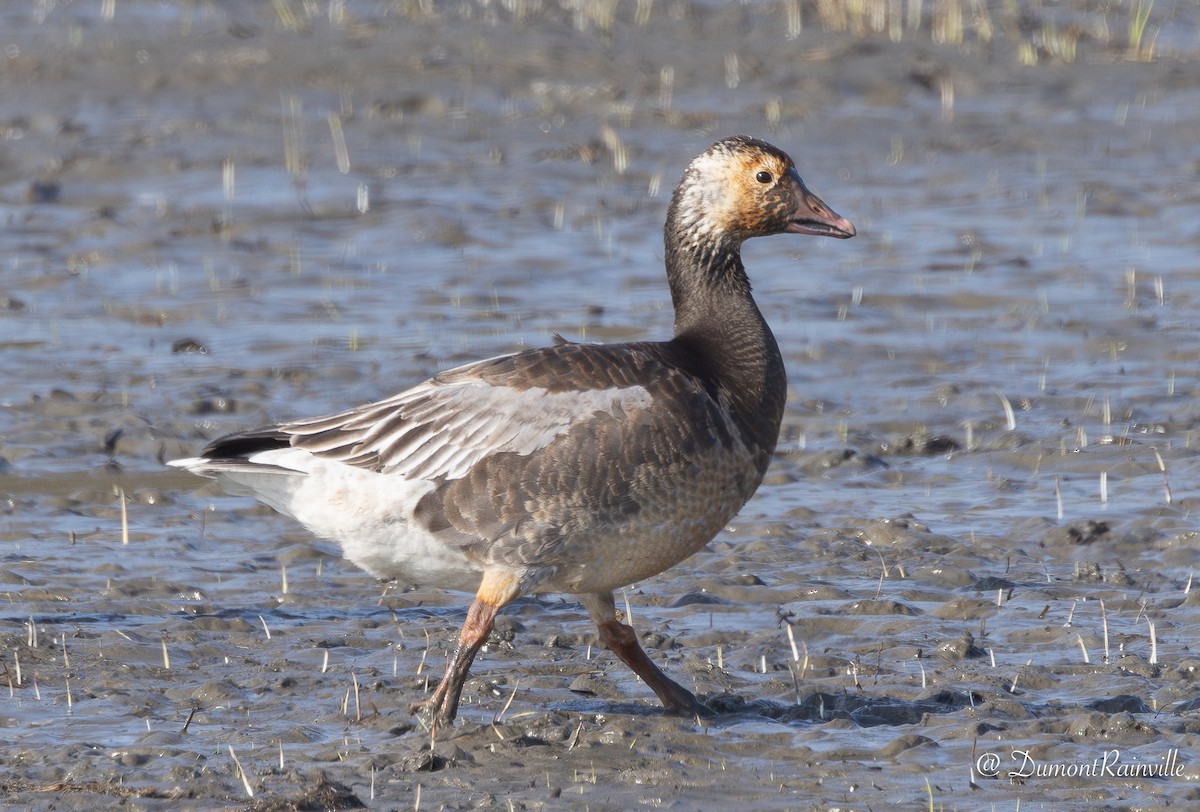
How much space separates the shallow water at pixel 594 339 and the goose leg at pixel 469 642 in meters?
0.16

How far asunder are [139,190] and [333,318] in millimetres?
3666

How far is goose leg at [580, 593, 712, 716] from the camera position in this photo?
6898 millimetres

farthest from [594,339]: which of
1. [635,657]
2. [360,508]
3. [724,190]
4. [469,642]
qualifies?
[469,642]

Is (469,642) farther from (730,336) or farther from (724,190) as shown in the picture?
(724,190)

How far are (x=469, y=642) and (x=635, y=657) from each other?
0.68 meters

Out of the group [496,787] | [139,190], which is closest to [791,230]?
[496,787]

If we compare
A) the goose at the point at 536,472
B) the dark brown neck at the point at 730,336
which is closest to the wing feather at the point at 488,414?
the goose at the point at 536,472

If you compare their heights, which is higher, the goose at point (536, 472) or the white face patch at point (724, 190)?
the white face patch at point (724, 190)

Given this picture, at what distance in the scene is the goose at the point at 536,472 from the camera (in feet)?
21.8

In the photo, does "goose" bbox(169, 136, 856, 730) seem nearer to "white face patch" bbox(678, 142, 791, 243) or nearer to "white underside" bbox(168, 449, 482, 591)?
"white underside" bbox(168, 449, 482, 591)

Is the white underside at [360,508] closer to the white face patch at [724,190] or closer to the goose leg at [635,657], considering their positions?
the goose leg at [635,657]

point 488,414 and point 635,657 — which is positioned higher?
point 488,414

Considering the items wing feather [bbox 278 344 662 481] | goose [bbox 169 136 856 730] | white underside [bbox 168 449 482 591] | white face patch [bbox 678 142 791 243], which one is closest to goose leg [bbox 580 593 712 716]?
goose [bbox 169 136 856 730]

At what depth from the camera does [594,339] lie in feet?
39.4
